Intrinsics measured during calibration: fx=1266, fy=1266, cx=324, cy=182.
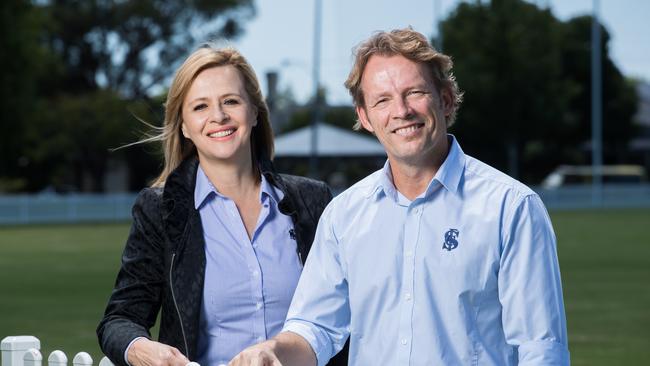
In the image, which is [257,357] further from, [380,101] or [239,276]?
[239,276]

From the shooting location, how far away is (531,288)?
2861mm

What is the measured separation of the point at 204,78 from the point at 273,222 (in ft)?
1.69

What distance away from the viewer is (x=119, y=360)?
380cm

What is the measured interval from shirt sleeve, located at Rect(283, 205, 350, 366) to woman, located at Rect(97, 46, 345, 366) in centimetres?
58

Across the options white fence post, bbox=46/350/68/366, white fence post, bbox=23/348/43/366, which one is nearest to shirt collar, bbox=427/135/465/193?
white fence post, bbox=46/350/68/366

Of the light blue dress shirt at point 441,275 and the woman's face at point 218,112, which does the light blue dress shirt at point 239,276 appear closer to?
the woman's face at point 218,112

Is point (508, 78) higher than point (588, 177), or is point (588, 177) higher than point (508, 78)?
point (508, 78)

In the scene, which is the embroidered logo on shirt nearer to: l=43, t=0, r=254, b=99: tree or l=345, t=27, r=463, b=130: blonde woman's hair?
l=345, t=27, r=463, b=130: blonde woman's hair

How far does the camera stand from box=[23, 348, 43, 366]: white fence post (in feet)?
13.8

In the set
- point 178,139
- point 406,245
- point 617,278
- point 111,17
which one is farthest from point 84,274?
point 111,17

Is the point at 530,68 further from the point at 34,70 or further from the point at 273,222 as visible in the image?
the point at 273,222

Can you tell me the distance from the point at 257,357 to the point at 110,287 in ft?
50.6

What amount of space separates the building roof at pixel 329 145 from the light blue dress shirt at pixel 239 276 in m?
37.9

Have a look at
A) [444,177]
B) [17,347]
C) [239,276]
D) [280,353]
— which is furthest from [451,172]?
[17,347]
